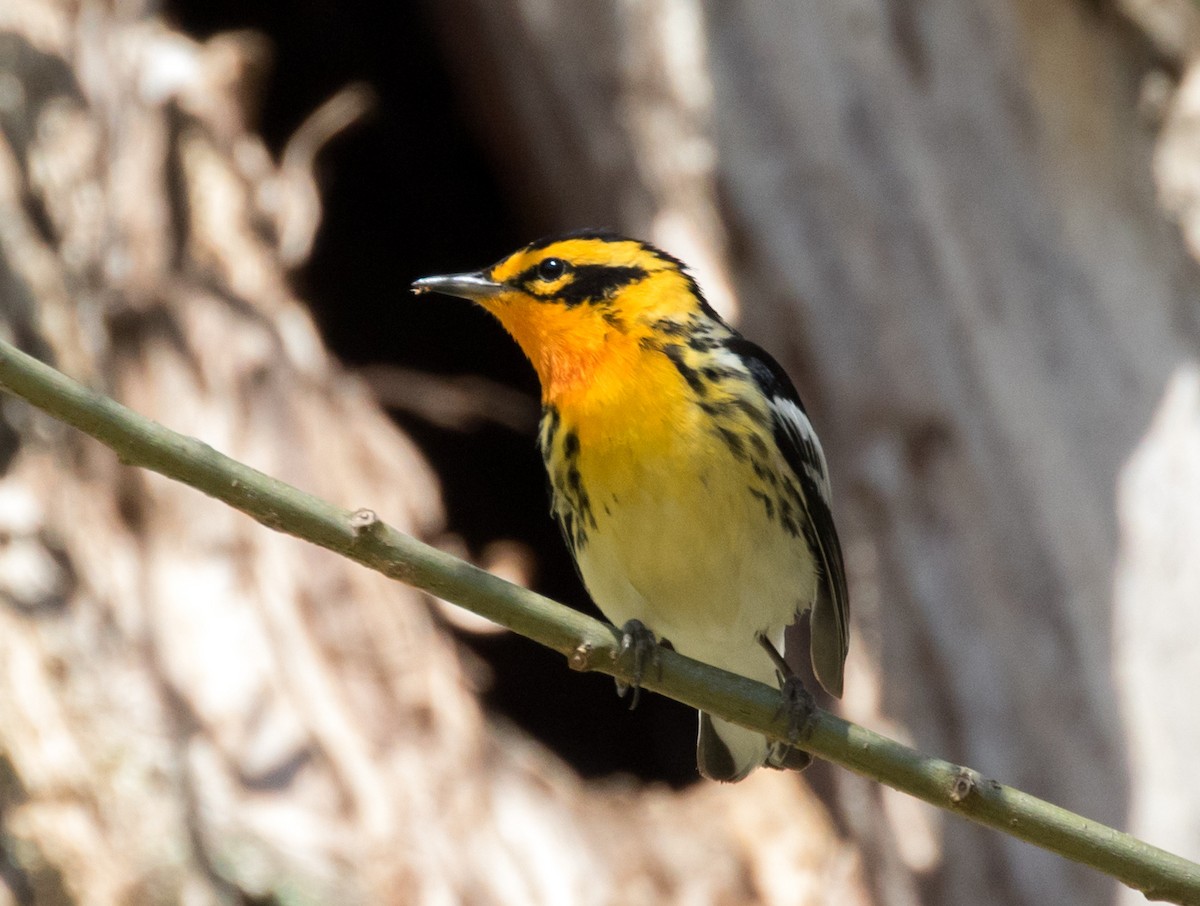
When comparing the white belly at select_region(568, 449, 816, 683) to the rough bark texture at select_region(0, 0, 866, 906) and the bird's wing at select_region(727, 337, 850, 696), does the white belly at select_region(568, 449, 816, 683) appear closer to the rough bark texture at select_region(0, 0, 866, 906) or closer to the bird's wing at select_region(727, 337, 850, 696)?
the bird's wing at select_region(727, 337, 850, 696)

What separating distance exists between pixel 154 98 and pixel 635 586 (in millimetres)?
3066

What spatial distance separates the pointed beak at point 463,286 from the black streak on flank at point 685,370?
48 cm

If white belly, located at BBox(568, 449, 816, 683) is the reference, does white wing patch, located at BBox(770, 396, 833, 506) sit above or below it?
above

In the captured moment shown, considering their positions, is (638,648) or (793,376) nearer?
(638,648)

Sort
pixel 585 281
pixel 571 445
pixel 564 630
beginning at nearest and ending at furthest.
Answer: pixel 564 630 → pixel 571 445 → pixel 585 281

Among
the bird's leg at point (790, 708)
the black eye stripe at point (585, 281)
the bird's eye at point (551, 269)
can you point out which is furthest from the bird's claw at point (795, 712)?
the bird's eye at point (551, 269)

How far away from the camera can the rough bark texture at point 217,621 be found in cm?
414

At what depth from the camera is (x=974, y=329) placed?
505 cm

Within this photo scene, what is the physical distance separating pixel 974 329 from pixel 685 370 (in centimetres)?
202

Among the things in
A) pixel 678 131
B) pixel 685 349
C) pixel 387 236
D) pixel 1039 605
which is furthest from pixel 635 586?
pixel 387 236

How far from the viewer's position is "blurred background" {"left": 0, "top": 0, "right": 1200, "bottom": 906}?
14.7 feet

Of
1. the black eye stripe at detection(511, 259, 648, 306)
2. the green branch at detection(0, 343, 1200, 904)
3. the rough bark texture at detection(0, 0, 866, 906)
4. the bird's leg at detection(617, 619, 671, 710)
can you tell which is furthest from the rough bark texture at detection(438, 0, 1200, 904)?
the green branch at detection(0, 343, 1200, 904)

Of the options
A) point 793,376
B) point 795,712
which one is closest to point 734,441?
point 795,712

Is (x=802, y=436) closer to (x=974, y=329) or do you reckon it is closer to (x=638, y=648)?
(x=638, y=648)
